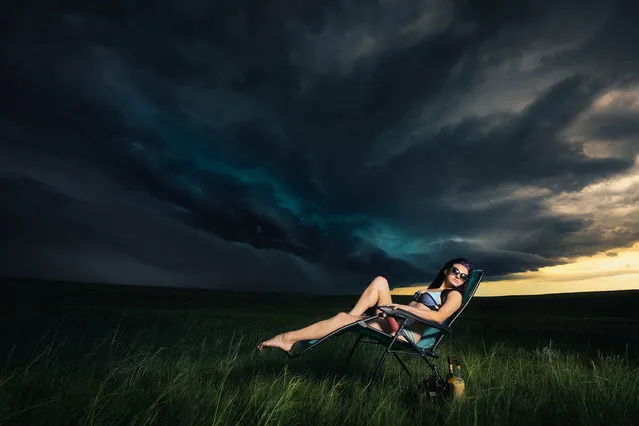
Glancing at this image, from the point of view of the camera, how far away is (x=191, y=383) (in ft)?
12.6

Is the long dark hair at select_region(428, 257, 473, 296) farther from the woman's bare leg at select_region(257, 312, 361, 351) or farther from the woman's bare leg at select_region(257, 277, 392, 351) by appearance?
the woman's bare leg at select_region(257, 312, 361, 351)

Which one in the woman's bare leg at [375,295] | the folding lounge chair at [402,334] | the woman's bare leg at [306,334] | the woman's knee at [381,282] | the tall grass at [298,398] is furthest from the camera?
the woman's knee at [381,282]

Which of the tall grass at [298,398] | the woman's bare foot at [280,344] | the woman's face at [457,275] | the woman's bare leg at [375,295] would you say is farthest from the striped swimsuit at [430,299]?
the woman's bare foot at [280,344]

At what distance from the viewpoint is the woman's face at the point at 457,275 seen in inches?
181

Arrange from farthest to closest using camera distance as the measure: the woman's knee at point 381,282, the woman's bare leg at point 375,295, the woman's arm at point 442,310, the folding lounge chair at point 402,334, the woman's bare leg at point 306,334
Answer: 1. the woman's knee at point 381,282
2. the woman's bare leg at point 375,295
3. the woman's arm at point 442,310
4. the woman's bare leg at point 306,334
5. the folding lounge chair at point 402,334

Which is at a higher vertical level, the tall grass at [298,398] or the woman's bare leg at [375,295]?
the woman's bare leg at [375,295]

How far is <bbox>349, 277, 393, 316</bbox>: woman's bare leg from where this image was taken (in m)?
4.48

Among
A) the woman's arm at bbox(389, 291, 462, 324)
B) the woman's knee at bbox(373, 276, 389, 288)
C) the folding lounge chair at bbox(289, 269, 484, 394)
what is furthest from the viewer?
the woman's knee at bbox(373, 276, 389, 288)

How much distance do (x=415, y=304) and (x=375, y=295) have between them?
0.45 metres

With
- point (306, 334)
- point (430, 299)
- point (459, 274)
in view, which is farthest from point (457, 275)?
point (306, 334)

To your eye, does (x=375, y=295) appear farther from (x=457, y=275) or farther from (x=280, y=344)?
(x=280, y=344)

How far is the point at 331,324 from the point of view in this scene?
4.05 meters

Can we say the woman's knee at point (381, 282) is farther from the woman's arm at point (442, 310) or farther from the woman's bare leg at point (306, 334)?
the woman's bare leg at point (306, 334)

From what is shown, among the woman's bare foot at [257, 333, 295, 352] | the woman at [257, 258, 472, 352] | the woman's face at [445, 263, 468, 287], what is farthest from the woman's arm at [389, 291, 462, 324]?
the woman's bare foot at [257, 333, 295, 352]
